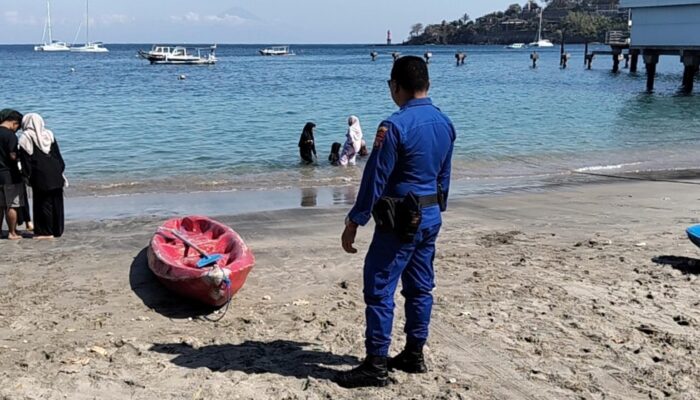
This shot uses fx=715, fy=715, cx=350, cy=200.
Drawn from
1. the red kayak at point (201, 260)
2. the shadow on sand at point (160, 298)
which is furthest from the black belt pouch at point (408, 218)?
the shadow on sand at point (160, 298)

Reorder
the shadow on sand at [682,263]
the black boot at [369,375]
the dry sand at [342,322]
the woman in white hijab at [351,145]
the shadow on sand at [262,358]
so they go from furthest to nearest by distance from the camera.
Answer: the woman in white hijab at [351,145], the shadow on sand at [682,263], the shadow on sand at [262,358], the dry sand at [342,322], the black boot at [369,375]

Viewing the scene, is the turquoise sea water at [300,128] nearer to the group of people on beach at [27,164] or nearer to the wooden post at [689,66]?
the wooden post at [689,66]

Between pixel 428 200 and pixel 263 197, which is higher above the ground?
pixel 428 200

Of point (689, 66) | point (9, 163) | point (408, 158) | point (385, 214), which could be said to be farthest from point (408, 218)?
point (689, 66)

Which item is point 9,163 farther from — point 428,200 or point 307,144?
point 307,144

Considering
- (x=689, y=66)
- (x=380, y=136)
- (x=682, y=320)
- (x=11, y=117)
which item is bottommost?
(x=682, y=320)

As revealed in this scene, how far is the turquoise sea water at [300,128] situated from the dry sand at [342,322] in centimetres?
615

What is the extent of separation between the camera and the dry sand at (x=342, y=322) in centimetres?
492

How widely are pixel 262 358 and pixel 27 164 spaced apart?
5.04 meters

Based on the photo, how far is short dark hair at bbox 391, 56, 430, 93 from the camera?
437 cm

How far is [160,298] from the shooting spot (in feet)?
22.8

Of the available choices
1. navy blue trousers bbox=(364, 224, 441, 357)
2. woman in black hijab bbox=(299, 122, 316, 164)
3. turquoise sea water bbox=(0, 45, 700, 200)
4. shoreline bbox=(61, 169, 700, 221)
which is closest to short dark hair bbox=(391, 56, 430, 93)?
navy blue trousers bbox=(364, 224, 441, 357)

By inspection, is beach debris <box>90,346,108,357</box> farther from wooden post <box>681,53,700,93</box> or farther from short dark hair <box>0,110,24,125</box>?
wooden post <box>681,53,700,93</box>

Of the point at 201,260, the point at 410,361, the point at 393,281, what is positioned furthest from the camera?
the point at 201,260
